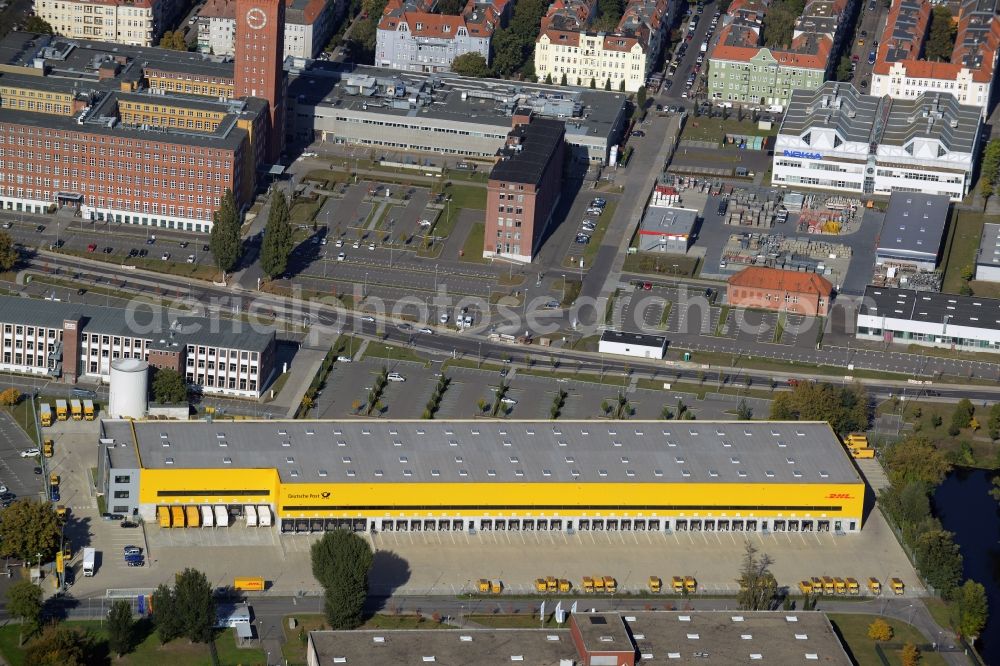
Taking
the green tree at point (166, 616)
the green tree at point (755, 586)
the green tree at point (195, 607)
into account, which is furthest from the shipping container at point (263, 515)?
the green tree at point (755, 586)

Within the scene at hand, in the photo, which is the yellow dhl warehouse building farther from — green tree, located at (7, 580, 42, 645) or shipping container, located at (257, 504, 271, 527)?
green tree, located at (7, 580, 42, 645)

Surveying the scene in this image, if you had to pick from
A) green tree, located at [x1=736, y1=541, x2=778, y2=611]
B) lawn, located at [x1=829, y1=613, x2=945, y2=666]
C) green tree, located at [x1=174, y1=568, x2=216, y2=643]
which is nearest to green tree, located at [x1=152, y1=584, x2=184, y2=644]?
green tree, located at [x1=174, y1=568, x2=216, y2=643]

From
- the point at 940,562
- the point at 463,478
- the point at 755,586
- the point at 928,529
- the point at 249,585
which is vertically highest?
the point at 463,478

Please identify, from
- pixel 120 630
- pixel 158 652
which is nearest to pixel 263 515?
pixel 158 652

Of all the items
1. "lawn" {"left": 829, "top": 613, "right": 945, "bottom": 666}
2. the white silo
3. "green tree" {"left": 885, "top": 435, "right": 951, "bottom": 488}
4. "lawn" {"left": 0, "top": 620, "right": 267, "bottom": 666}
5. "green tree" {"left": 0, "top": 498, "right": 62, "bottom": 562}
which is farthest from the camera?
the white silo

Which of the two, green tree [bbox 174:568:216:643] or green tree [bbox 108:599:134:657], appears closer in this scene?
green tree [bbox 108:599:134:657]

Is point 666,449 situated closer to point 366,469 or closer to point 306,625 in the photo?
point 366,469

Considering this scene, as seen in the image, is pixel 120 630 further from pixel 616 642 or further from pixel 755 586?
pixel 755 586
